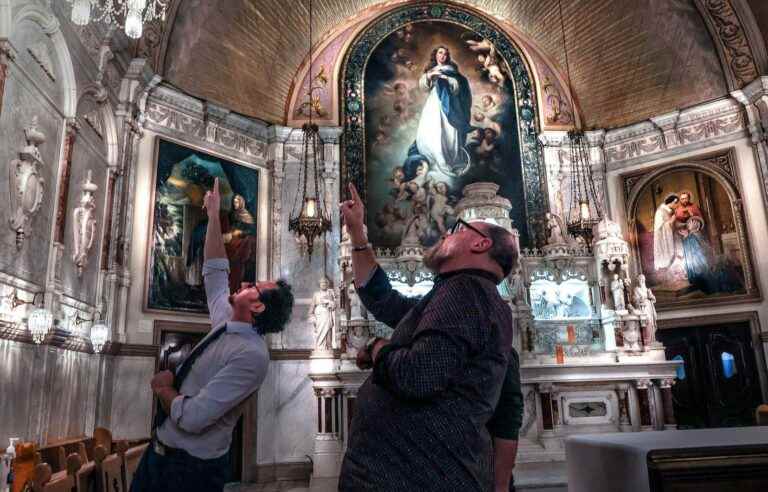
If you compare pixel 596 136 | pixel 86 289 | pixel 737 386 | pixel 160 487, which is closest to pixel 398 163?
pixel 596 136

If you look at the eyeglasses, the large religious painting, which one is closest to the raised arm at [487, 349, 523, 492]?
the eyeglasses

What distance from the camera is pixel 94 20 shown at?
26.7 feet

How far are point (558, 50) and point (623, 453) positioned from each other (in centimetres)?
1322

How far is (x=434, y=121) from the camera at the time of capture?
13133mm

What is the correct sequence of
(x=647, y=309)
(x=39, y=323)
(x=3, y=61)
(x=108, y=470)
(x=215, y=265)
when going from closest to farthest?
(x=215, y=265), (x=108, y=470), (x=3, y=61), (x=39, y=323), (x=647, y=309)

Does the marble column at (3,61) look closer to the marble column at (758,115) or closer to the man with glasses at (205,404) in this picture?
the man with glasses at (205,404)

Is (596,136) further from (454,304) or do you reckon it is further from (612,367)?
(454,304)

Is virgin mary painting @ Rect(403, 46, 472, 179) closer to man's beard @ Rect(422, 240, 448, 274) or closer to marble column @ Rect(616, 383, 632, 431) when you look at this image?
marble column @ Rect(616, 383, 632, 431)

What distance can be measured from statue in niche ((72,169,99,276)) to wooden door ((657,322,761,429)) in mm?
10467

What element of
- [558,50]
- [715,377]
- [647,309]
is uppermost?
[558,50]

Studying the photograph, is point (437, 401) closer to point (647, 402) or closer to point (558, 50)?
point (647, 402)

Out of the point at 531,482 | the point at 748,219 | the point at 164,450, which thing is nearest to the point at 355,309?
the point at 531,482

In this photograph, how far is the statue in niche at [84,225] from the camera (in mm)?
7871

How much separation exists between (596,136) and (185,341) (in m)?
9.53
